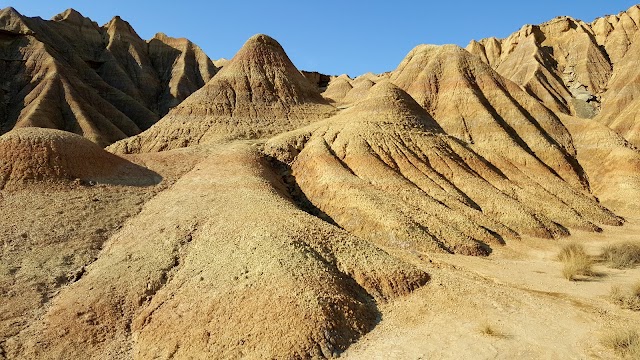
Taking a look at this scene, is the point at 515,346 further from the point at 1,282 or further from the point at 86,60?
the point at 86,60

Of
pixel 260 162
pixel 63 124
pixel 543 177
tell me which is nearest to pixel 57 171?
pixel 260 162

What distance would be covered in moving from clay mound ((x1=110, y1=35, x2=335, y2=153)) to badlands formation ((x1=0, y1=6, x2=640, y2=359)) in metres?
0.19

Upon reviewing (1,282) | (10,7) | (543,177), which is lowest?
(1,282)

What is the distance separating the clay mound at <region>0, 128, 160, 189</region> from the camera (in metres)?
20.1

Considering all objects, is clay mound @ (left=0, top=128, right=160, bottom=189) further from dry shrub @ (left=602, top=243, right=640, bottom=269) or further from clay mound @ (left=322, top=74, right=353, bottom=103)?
clay mound @ (left=322, top=74, right=353, bottom=103)

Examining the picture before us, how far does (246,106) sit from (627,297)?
29733mm

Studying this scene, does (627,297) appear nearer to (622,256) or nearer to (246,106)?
(622,256)

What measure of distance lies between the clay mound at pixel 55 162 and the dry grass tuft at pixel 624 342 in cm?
2090

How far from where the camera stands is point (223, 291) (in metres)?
12.8

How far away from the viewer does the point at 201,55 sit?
88250 millimetres

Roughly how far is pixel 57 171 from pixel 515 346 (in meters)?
20.5

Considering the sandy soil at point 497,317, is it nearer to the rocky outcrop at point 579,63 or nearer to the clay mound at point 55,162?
the clay mound at point 55,162

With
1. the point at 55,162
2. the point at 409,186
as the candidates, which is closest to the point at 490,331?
the point at 409,186

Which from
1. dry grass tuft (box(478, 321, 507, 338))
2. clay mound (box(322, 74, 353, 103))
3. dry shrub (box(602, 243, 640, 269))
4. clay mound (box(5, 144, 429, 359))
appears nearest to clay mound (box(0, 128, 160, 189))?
clay mound (box(5, 144, 429, 359))
